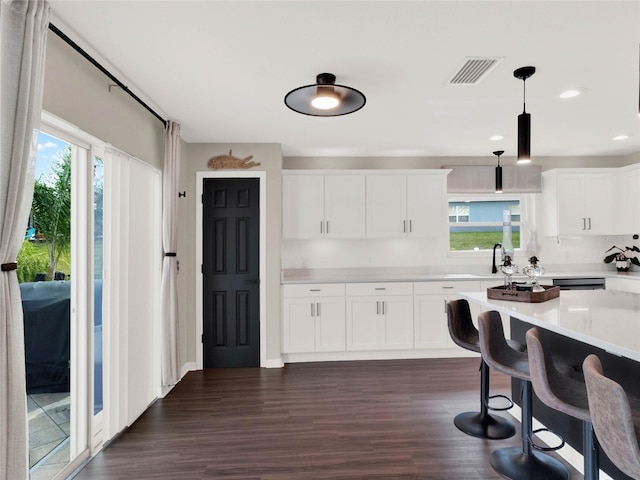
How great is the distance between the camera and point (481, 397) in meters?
2.88

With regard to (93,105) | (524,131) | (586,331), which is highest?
(93,105)

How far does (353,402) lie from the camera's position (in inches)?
131

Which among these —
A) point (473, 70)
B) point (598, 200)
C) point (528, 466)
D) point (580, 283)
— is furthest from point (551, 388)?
point (598, 200)

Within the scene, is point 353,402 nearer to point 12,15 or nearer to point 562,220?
point 12,15

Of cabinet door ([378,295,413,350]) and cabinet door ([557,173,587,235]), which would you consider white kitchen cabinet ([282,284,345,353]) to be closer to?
cabinet door ([378,295,413,350])

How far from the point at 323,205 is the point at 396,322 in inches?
67.1

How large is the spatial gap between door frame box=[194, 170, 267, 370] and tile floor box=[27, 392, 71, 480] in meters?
1.87

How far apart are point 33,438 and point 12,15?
230cm

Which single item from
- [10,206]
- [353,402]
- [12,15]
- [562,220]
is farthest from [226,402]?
[562,220]

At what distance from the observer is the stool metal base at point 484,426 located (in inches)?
107

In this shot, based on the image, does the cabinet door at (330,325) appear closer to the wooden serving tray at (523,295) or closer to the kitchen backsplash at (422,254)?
the kitchen backsplash at (422,254)

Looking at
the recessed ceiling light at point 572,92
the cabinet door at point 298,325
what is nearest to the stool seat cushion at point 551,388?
the recessed ceiling light at point 572,92

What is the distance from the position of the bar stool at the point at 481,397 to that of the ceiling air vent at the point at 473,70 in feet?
5.42

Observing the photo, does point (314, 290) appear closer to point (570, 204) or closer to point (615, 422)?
point (615, 422)
